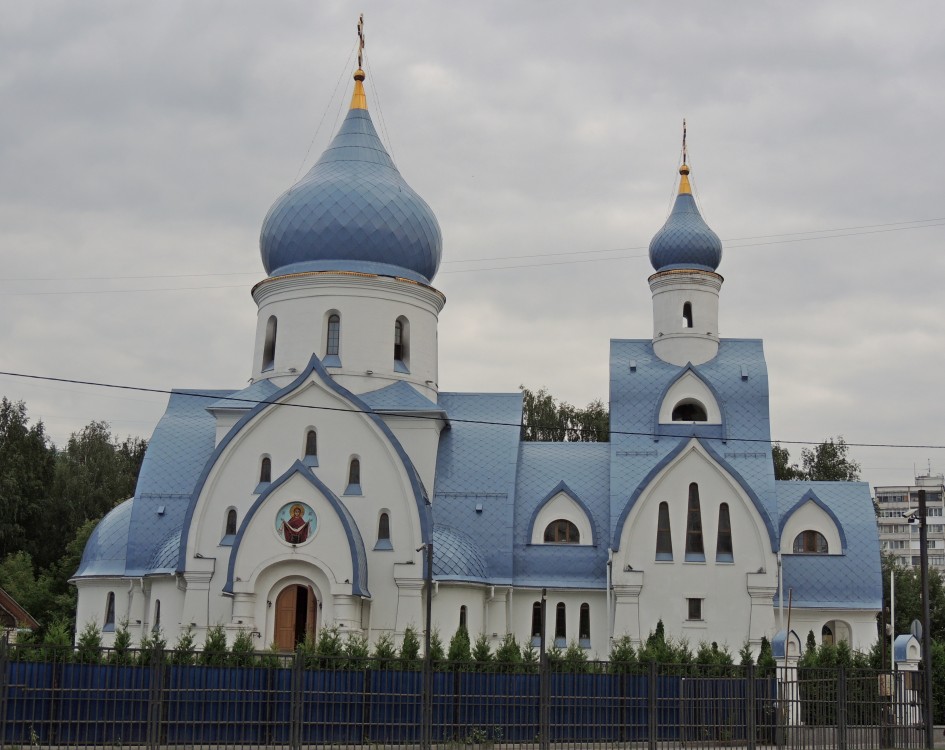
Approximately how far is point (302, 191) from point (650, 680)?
16.6m

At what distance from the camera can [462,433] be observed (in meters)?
29.7

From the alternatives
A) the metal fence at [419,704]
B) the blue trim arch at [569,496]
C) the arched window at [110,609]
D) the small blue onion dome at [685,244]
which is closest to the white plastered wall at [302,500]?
the arched window at [110,609]

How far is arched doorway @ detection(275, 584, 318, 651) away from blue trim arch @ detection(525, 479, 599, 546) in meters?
5.24

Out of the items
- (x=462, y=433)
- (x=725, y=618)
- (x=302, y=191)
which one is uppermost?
(x=302, y=191)

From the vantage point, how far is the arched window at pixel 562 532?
94.0 feet

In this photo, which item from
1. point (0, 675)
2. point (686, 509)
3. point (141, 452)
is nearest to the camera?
point (0, 675)

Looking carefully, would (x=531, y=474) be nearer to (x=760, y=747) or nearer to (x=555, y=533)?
(x=555, y=533)

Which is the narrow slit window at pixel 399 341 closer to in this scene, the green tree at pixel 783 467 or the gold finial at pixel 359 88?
the gold finial at pixel 359 88

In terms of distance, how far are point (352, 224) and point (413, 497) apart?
6611mm

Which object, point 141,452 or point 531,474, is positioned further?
point 141,452

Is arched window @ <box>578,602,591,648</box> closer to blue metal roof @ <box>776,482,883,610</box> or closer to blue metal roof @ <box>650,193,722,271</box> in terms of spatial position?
blue metal roof @ <box>776,482,883,610</box>

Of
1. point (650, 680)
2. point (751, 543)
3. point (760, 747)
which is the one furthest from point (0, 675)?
point (751, 543)

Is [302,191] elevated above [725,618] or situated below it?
above

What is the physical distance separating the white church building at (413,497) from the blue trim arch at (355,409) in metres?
0.05
